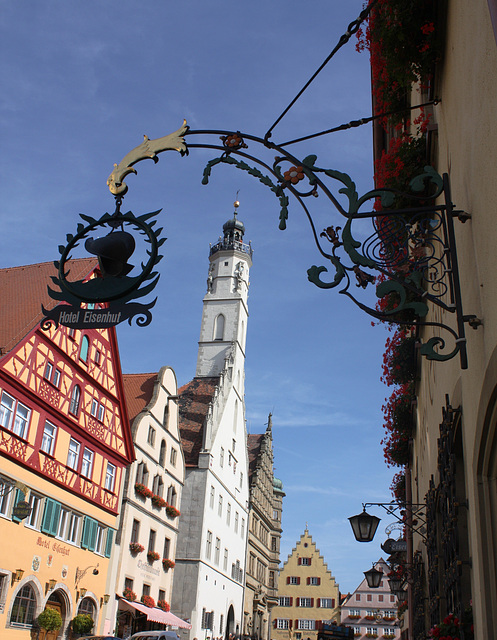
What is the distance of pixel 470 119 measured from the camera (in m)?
4.36

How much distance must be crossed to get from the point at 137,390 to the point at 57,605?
1249cm

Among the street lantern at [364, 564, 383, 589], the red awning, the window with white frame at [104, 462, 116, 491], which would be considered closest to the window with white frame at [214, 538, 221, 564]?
the red awning

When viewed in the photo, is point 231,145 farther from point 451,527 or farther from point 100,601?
point 100,601

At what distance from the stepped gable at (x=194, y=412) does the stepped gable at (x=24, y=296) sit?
1656 centimetres

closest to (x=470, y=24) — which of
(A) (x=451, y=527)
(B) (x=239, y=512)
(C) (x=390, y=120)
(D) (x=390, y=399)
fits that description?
(C) (x=390, y=120)

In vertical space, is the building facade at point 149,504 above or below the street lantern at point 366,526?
above

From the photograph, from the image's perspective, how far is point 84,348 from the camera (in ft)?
74.6

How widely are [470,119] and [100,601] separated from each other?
74.5 feet

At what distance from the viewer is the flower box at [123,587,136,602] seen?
987 inches

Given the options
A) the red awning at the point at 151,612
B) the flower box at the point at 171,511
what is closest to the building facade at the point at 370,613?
the flower box at the point at 171,511

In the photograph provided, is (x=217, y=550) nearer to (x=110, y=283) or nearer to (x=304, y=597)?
(x=304, y=597)

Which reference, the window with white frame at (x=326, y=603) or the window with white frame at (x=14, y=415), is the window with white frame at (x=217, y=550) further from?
the window with white frame at (x=326, y=603)

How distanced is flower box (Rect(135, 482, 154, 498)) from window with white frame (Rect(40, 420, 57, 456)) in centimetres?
750

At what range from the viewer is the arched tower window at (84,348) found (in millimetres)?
22531
